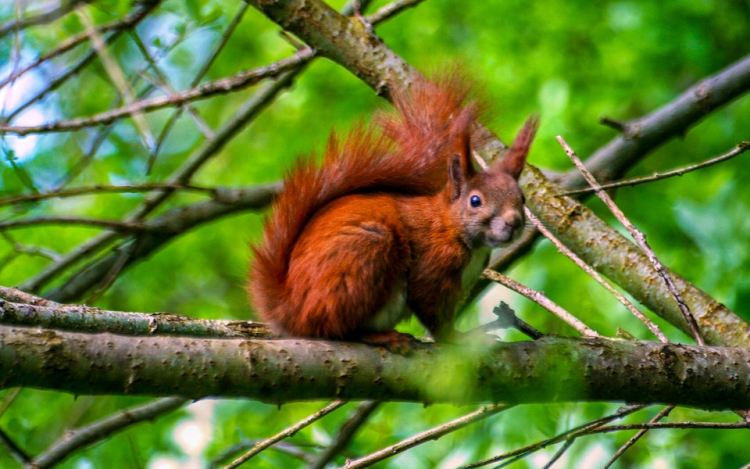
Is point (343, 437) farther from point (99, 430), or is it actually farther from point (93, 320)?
point (93, 320)

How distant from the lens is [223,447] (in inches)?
143

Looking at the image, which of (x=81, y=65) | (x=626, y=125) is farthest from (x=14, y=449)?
(x=626, y=125)

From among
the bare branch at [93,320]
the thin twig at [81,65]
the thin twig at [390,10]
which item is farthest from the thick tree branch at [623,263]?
the thin twig at [81,65]

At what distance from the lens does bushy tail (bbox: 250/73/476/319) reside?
2.65 meters

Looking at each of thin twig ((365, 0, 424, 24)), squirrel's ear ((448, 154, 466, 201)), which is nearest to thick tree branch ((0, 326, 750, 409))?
squirrel's ear ((448, 154, 466, 201))

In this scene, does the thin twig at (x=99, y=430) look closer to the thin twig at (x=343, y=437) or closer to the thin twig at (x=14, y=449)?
the thin twig at (x=14, y=449)

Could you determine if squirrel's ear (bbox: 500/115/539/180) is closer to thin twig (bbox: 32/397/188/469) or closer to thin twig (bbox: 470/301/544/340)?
thin twig (bbox: 470/301/544/340)

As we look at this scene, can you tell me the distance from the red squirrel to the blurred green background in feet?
0.63

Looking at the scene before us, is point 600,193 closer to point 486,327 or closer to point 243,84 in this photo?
point 486,327

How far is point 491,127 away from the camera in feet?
11.0

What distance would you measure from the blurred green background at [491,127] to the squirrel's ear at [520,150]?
364mm

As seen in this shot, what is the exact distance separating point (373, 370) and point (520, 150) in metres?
1.22

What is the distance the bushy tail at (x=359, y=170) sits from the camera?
2654mm

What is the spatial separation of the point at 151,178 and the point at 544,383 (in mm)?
2457
